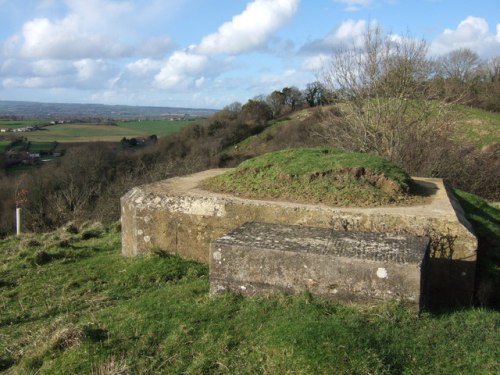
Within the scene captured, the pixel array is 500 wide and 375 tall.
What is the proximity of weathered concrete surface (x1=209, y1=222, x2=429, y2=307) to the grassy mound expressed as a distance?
6.22ft

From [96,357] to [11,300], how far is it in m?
3.38

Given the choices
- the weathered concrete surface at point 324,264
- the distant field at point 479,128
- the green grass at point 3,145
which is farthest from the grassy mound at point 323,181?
the green grass at point 3,145

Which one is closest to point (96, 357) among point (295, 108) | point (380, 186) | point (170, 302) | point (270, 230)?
point (170, 302)

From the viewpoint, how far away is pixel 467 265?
631 cm

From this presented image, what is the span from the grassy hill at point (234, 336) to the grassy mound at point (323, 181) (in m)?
2.45

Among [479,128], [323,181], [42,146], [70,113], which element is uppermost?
[70,113]

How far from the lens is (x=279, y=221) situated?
733cm

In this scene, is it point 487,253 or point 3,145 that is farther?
point 3,145

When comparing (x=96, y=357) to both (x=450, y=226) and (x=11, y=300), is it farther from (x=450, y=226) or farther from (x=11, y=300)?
(x=450, y=226)

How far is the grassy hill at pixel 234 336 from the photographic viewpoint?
4055 mm

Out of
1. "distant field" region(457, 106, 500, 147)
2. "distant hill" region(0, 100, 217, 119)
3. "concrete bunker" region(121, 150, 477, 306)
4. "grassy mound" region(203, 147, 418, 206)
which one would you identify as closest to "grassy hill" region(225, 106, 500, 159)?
"distant field" region(457, 106, 500, 147)

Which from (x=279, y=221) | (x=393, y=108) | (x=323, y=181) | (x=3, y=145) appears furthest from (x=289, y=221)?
(x=3, y=145)

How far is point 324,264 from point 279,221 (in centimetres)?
230

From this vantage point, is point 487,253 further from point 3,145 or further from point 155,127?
point 155,127
